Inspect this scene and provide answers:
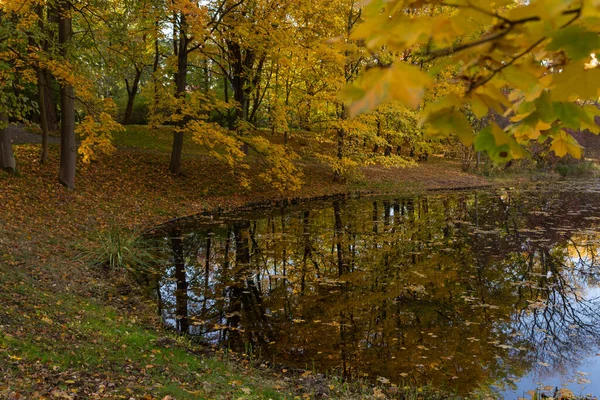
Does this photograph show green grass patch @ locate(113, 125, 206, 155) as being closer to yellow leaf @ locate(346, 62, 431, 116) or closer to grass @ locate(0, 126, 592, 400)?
grass @ locate(0, 126, 592, 400)

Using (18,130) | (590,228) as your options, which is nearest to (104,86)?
(18,130)

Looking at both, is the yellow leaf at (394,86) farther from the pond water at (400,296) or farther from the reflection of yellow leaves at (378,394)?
the pond water at (400,296)

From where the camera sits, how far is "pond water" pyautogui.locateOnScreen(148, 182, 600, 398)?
5.79 metres

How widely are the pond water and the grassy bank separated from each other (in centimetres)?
66

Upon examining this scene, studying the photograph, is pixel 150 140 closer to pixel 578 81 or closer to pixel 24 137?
pixel 24 137

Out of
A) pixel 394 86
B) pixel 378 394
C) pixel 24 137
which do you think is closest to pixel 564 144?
pixel 394 86

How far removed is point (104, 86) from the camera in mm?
23500

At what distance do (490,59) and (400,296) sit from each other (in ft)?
23.4

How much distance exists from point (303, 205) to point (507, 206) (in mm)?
8422

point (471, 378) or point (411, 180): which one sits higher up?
point (411, 180)

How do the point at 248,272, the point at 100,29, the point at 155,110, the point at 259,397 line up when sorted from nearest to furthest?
the point at 259,397
the point at 248,272
the point at 100,29
the point at 155,110

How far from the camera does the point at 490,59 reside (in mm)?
1228

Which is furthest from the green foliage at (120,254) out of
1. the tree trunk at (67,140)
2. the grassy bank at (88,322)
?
the tree trunk at (67,140)

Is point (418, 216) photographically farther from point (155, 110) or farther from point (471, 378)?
point (471, 378)
